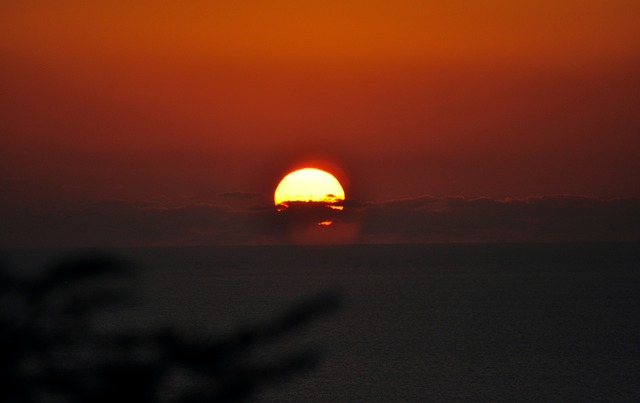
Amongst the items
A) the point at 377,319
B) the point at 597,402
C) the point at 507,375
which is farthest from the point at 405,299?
the point at 597,402

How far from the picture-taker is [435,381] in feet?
216

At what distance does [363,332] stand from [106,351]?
91.5 m

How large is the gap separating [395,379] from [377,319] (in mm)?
36637

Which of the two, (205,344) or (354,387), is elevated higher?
(354,387)

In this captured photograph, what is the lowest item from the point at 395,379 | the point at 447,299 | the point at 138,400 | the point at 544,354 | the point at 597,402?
the point at 138,400

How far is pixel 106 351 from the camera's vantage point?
207 centimetres

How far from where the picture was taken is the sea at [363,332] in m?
2.12

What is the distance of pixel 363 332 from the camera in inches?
3652

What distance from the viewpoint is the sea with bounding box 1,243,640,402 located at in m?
2.12

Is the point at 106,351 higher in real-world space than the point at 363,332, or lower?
lower

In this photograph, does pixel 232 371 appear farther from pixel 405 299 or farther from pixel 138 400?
pixel 405 299

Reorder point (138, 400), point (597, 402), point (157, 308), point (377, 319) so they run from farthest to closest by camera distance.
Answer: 1. point (157, 308)
2. point (377, 319)
3. point (597, 402)
4. point (138, 400)

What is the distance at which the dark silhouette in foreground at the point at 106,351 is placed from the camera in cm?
207

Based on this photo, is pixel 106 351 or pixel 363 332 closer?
pixel 106 351
